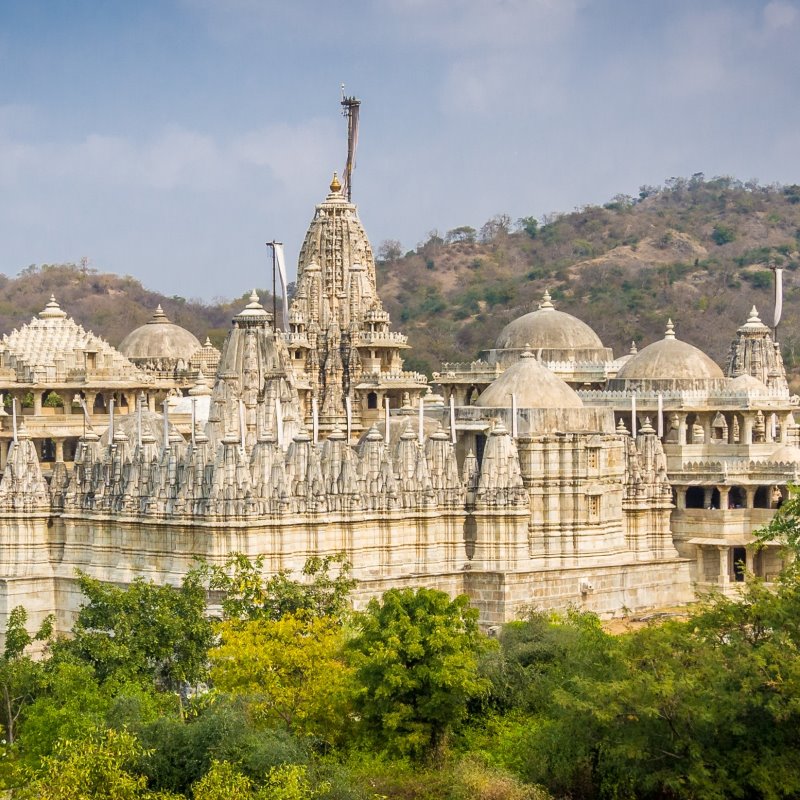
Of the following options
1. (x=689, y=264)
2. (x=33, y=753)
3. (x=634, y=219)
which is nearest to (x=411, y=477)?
(x=33, y=753)

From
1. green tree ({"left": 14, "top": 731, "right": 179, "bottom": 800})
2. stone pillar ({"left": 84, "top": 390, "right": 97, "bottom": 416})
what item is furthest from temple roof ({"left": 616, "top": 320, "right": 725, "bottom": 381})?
green tree ({"left": 14, "top": 731, "right": 179, "bottom": 800})

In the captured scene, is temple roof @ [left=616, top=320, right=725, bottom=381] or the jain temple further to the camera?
temple roof @ [left=616, top=320, right=725, bottom=381]

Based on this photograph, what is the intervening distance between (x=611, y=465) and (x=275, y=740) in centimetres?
1952

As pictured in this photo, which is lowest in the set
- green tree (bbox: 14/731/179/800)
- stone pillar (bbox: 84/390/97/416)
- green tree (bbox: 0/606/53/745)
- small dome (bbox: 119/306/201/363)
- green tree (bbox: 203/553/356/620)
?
green tree (bbox: 14/731/179/800)

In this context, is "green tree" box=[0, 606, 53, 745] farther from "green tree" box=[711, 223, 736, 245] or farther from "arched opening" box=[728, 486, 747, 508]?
"green tree" box=[711, 223, 736, 245]

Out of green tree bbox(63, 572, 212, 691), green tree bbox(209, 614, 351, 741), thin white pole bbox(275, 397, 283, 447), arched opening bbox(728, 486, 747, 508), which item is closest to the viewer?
green tree bbox(209, 614, 351, 741)

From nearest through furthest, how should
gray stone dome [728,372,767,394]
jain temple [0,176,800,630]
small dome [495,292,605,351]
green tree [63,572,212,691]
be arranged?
green tree [63,572,212,691]
jain temple [0,176,800,630]
gray stone dome [728,372,767,394]
small dome [495,292,605,351]

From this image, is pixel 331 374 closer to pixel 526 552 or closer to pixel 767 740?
pixel 526 552

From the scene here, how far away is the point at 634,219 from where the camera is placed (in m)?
163

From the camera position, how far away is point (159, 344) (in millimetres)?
82562

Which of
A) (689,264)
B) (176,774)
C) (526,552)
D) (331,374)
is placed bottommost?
(176,774)

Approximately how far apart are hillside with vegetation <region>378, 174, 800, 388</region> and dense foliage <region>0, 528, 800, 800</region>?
6539 cm

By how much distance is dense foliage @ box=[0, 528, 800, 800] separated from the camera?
3947cm

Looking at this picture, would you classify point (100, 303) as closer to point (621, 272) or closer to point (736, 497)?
point (621, 272)
